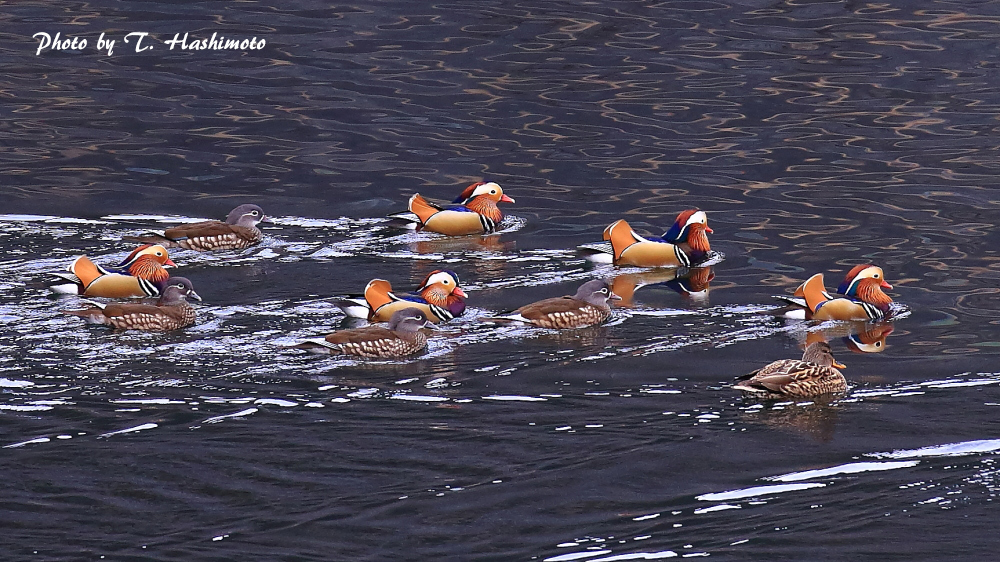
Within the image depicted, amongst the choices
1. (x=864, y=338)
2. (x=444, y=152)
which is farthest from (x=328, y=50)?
(x=864, y=338)

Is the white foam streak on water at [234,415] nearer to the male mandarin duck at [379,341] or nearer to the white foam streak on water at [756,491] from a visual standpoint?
the male mandarin duck at [379,341]

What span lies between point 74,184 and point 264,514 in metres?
10.4

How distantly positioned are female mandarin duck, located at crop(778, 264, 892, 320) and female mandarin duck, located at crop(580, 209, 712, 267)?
1.94 m

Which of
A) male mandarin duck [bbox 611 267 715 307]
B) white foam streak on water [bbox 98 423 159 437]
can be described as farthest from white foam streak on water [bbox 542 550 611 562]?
male mandarin duck [bbox 611 267 715 307]

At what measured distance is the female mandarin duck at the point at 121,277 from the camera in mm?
12711

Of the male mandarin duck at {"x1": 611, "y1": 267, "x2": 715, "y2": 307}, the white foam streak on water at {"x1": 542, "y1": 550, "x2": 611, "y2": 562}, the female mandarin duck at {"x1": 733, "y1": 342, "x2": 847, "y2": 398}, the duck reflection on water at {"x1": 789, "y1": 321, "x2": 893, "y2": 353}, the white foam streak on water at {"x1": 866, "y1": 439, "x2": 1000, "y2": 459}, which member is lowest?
the white foam streak on water at {"x1": 866, "y1": 439, "x2": 1000, "y2": 459}

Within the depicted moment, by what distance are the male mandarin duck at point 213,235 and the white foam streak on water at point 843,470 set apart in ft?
24.0

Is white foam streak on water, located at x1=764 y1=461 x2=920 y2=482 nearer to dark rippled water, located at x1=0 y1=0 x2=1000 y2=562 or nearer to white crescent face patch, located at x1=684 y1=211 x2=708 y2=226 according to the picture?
dark rippled water, located at x1=0 y1=0 x2=1000 y2=562

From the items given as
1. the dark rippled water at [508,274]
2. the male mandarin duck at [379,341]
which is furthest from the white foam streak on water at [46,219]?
the male mandarin duck at [379,341]

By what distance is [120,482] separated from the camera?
872 cm

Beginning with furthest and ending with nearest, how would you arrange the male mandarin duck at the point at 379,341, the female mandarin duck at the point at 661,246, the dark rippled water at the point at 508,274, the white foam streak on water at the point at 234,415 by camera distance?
the female mandarin duck at the point at 661,246 → the male mandarin duck at the point at 379,341 → the white foam streak on water at the point at 234,415 → the dark rippled water at the point at 508,274

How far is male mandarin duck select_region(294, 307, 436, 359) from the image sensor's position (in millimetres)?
11055

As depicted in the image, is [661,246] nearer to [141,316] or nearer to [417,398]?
[417,398]

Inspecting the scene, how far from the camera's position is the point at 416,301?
12352 millimetres
